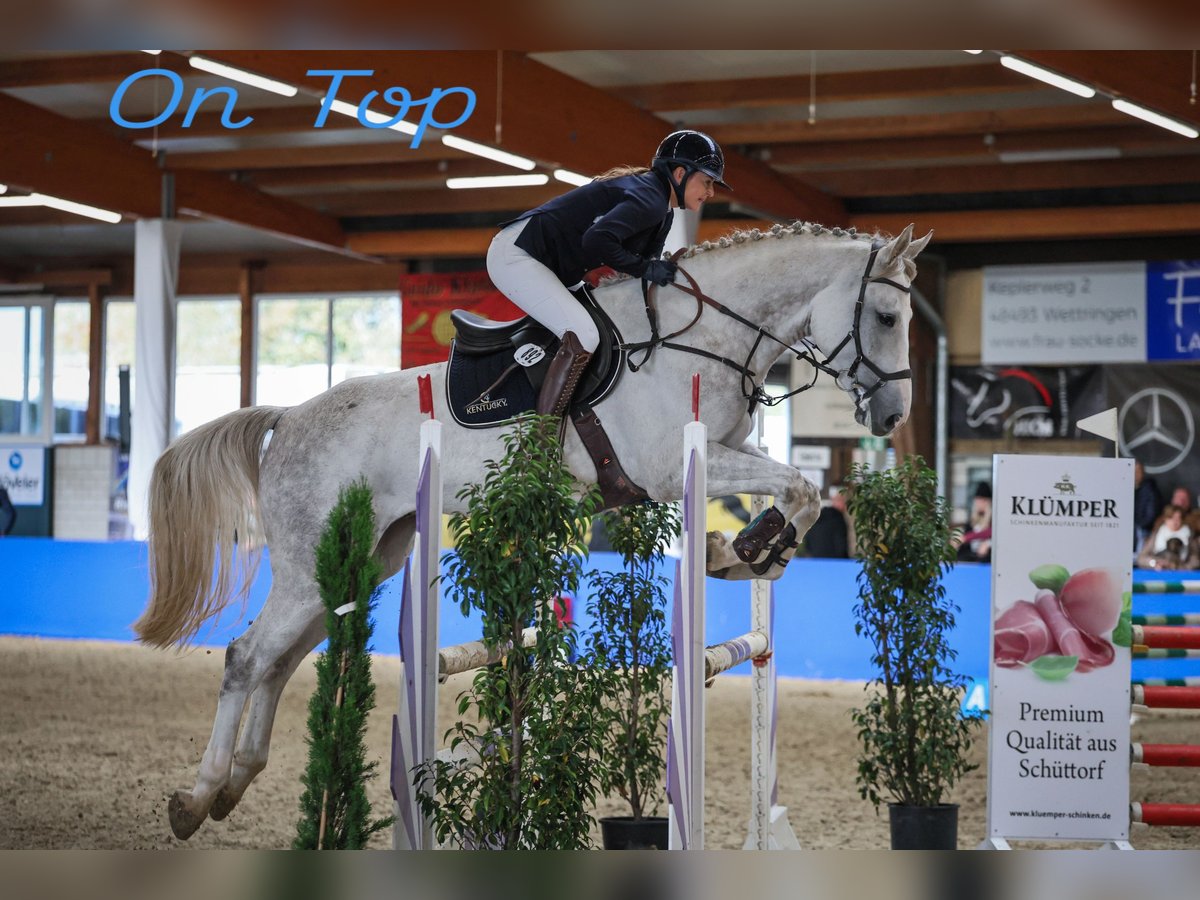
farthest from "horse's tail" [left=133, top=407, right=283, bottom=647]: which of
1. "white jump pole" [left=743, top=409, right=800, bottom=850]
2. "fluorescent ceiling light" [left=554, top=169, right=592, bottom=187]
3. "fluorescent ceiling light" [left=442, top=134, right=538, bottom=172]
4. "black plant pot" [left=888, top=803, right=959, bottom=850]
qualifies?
"fluorescent ceiling light" [left=554, top=169, right=592, bottom=187]

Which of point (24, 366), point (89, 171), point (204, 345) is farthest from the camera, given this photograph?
point (204, 345)

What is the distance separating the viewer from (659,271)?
3285 millimetres

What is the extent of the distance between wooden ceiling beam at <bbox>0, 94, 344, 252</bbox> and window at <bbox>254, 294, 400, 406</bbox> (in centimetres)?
183

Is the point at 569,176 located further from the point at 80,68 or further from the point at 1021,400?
the point at 1021,400

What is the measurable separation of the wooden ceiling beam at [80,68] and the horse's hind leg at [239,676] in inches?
81.0

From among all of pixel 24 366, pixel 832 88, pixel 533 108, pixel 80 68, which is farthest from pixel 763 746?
pixel 832 88

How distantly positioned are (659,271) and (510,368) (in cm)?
46

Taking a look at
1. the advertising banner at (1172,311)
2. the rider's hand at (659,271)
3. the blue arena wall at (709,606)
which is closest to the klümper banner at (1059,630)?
the rider's hand at (659,271)

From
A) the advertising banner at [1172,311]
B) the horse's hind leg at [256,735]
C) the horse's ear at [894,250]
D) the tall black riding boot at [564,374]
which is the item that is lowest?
the horse's hind leg at [256,735]

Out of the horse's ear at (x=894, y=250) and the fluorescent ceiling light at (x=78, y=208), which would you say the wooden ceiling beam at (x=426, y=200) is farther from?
the horse's ear at (x=894, y=250)

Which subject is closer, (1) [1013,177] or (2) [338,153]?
(2) [338,153]

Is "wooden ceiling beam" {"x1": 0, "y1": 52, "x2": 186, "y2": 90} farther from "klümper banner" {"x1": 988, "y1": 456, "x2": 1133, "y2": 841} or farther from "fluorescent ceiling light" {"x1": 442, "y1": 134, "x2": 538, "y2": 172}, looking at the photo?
"klümper banner" {"x1": 988, "y1": 456, "x2": 1133, "y2": 841}

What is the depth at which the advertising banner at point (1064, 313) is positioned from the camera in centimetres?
1062

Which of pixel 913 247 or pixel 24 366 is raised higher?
pixel 913 247
